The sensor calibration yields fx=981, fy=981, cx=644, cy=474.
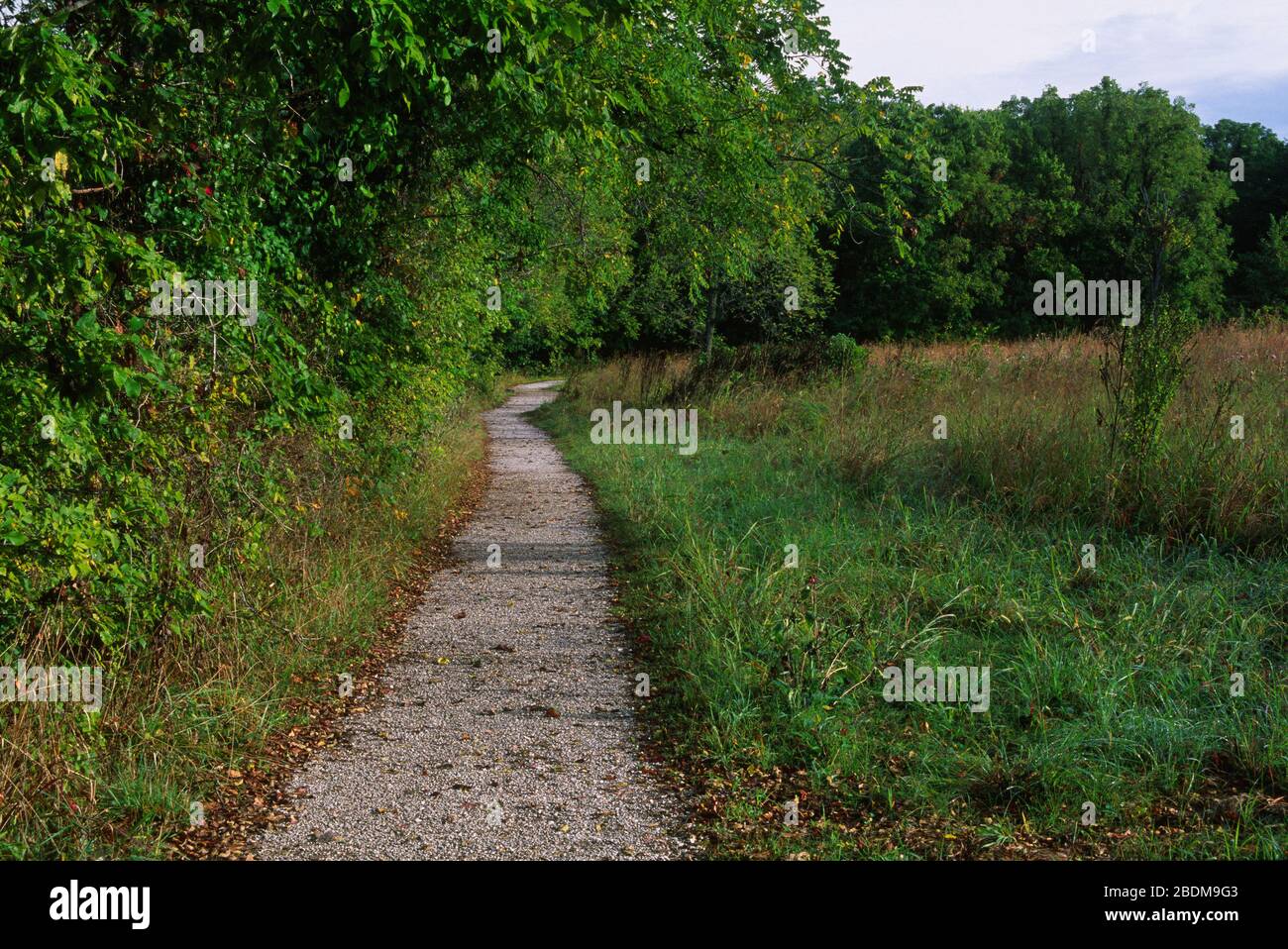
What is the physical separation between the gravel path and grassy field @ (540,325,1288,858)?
13.2 inches

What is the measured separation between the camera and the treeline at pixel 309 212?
3.81 metres

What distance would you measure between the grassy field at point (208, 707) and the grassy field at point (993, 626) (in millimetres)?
2055

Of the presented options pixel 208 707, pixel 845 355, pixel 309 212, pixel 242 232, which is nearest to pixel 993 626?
pixel 208 707

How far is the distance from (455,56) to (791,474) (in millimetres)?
6462

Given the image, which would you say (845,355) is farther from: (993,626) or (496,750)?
(496,750)

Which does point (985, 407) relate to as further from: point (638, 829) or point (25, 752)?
point (25, 752)

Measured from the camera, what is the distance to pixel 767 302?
27219 mm

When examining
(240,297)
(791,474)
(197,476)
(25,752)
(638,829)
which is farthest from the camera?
(791,474)

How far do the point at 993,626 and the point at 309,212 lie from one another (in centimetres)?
567

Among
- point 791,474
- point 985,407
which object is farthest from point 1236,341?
point 791,474

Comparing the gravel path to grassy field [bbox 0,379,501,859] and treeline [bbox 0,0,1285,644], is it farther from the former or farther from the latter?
treeline [bbox 0,0,1285,644]

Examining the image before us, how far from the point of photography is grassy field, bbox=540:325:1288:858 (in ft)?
13.9

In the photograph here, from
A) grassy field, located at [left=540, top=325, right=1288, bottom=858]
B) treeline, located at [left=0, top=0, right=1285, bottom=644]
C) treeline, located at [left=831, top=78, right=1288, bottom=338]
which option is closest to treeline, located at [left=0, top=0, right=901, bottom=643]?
treeline, located at [left=0, top=0, right=1285, bottom=644]

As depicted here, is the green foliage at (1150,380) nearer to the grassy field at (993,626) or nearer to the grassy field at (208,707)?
the grassy field at (993,626)
